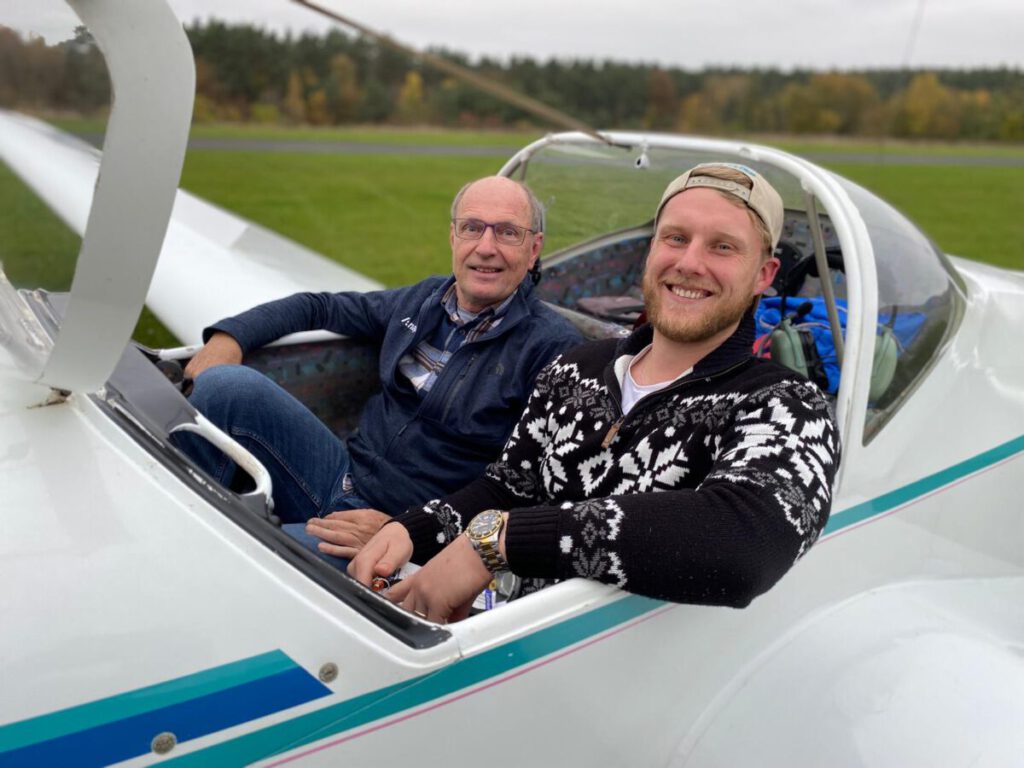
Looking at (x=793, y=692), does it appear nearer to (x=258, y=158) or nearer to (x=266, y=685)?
(x=266, y=685)

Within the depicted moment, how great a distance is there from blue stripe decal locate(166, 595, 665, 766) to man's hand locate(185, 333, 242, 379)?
4.16 ft

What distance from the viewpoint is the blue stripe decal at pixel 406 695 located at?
1266 millimetres

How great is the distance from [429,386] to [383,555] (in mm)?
715

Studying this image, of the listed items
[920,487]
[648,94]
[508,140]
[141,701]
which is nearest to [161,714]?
[141,701]

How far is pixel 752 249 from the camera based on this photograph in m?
1.76

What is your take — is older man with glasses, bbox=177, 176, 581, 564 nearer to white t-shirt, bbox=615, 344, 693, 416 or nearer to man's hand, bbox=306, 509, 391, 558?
man's hand, bbox=306, 509, 391, 558

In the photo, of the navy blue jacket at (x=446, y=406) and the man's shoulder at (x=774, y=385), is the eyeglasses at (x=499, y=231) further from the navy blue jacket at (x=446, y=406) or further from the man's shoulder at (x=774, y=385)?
the man's shoulder at (x=774, y=385)

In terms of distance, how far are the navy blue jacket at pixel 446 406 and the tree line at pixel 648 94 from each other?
18.3m

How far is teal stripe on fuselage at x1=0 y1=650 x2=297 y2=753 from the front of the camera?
113cm

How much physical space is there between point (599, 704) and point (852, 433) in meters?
0.85

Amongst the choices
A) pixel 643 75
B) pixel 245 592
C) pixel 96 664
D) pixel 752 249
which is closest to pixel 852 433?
pixel 752 249

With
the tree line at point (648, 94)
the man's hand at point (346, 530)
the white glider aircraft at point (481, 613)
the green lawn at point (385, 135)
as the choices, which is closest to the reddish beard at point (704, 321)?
the white glider aircraft at point (481, 613)

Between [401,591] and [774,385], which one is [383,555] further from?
[774,385]

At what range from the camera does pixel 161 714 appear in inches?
47.4
